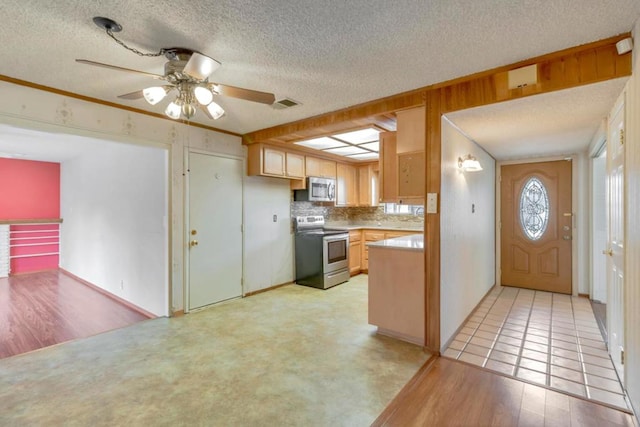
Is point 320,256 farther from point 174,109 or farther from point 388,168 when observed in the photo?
point 174,109

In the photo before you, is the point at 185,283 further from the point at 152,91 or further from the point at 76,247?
the point at 76,247

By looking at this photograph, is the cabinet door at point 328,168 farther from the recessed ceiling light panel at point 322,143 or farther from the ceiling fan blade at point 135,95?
the ceiling fan blade at point 135,95

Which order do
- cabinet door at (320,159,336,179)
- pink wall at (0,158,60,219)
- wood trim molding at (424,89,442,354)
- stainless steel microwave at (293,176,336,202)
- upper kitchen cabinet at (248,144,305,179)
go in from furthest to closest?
pink wall at (0,158,60,219), cabinet door at (320,159,336,179), stainless steel microwave at (293,176,336,202), upper kitchen cabinet at (248,144,305,179), wood trim molding at (424,89,442,354)

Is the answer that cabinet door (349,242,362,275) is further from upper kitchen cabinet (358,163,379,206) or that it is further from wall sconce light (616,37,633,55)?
wall sconce light (616,37,633,55)

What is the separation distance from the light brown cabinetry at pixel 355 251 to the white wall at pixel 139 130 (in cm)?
186

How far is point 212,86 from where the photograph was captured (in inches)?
83.0

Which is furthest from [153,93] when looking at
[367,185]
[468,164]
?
[367,185]

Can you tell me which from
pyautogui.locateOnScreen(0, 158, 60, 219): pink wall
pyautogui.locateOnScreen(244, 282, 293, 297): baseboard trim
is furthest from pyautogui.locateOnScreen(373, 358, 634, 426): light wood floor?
pyautogui.locateOnScreen(0, 158, 60, 219): pink wall

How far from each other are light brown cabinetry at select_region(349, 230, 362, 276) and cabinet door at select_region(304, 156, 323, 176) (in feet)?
4.24

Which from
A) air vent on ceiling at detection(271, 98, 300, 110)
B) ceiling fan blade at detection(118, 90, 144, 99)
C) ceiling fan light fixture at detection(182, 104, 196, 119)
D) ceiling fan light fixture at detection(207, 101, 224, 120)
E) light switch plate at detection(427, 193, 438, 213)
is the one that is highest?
air vent on ceiling at detection(271, 98, 300, 110)

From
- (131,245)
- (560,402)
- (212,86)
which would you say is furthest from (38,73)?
(560,402)

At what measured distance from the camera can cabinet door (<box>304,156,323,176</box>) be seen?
5.11 m

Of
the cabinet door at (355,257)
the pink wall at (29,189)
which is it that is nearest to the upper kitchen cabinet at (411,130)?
the cabinet door at (355,257)

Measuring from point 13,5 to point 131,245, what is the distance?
3177mm
